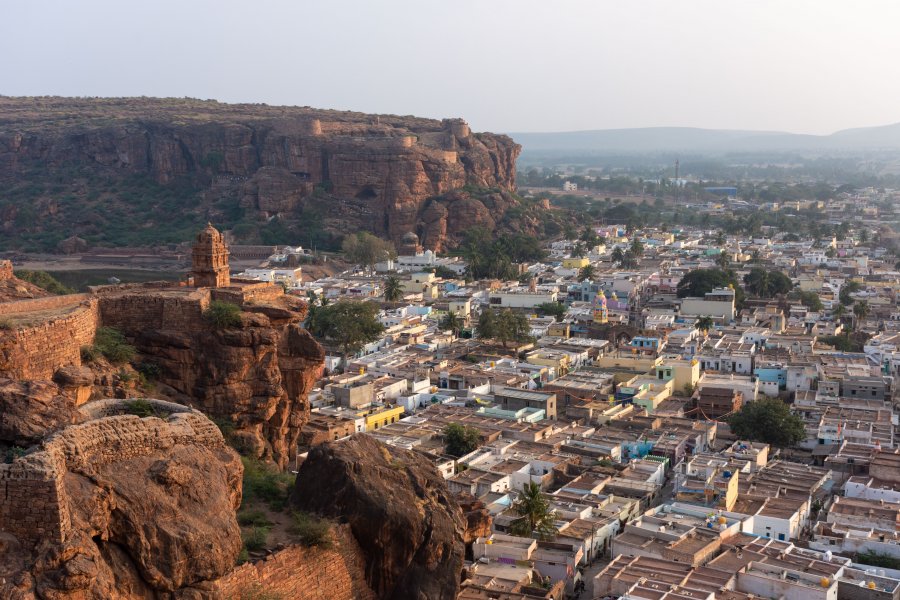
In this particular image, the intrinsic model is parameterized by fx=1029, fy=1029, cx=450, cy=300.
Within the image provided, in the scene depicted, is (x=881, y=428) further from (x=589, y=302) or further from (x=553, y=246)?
(x=553, y=246)

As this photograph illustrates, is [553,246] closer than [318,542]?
No

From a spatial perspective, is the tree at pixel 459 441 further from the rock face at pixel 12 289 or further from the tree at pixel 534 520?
the rock face at pixel 12 289

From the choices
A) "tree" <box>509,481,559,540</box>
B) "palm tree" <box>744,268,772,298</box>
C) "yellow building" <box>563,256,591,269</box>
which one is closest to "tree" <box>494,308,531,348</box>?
"palm tree" <box>744,268,772,298</box>

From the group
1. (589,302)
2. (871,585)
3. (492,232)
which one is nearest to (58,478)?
(871,585)

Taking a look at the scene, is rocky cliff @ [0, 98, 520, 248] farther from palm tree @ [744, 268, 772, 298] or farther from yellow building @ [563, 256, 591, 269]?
palm tree @ [744, 268, 772, 298]

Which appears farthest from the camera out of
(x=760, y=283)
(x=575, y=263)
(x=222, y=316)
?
(x=575, y=263)

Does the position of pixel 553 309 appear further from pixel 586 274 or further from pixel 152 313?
pixel 152 313

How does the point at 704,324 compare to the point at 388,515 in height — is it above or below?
below

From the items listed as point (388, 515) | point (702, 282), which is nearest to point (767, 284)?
point (702, 282)
